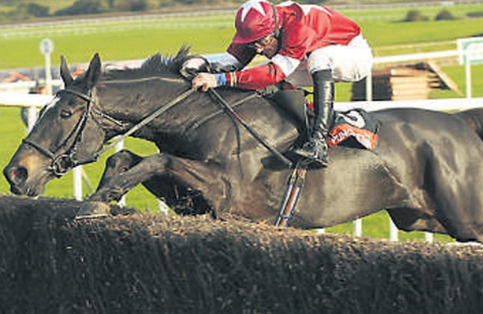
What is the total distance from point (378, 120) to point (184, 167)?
118 cm

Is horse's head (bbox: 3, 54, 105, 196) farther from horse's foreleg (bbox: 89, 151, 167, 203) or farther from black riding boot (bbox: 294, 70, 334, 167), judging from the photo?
black riding boot (bbox: 294, 70, 334, 167)

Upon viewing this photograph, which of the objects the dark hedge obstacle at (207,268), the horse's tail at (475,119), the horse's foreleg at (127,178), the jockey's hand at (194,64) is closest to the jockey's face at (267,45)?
the jockey's hand at (194,64)

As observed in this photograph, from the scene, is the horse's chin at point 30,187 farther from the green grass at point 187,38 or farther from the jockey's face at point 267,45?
the green grass at point 187,38

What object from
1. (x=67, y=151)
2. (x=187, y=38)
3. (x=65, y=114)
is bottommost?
(x=187, y=38)

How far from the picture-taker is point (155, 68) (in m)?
4.46

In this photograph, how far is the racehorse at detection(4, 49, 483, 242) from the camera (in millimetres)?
4051

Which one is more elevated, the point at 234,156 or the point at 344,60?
the point at 344,60

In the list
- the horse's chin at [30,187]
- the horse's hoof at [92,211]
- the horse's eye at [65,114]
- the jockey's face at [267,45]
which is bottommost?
the horse's chin at [30,187]

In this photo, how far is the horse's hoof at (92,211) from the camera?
3.50 meters

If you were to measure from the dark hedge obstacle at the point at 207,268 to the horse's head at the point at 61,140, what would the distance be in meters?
0.12

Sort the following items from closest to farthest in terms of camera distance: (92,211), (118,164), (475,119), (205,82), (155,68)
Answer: (92,211), (118,164), (205,82), (155,68), (475,119)

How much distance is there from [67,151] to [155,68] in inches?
26.2

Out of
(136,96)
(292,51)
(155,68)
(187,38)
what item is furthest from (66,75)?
(187,38)

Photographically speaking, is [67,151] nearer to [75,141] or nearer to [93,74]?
[75,141]
